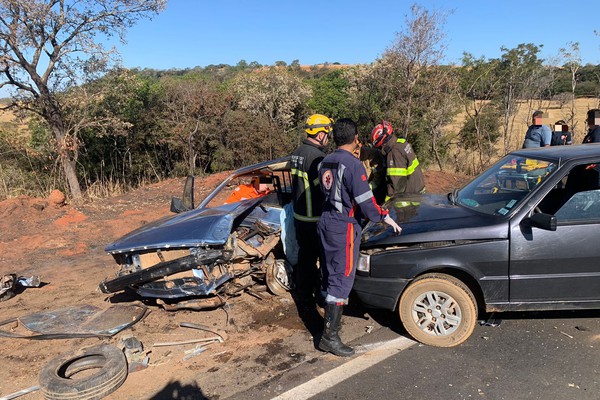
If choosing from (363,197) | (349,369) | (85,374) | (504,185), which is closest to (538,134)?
(504,185)

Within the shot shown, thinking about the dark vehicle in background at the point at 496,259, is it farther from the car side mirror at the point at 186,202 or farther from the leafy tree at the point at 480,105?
the leafy tree at the point at 480,105

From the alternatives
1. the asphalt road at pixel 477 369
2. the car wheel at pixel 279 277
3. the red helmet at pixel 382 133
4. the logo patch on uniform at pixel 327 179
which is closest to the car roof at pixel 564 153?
the asphalt road at pixel 477 369

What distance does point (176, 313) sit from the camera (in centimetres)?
467

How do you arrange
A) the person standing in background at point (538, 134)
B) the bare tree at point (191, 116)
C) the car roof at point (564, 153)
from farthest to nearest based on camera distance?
1. the bare tree at point (191, 116)
2. the person standing in background at point (538, 134)
3. the car roof at point (564, 153)

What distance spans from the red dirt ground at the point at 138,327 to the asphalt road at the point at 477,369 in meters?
0.40

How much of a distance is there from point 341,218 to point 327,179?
1.15 feet

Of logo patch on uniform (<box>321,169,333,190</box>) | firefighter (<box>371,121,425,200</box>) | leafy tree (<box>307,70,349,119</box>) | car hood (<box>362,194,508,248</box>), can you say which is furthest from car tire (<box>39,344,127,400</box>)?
leafy tree (<box>307,70,349,119</box>)

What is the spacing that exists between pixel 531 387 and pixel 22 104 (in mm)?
13347

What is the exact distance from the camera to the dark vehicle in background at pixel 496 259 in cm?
352

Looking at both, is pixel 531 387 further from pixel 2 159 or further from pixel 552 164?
pixel 2 159

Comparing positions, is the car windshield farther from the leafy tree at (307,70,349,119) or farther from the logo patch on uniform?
the leafy tree at (307,70,349,119)

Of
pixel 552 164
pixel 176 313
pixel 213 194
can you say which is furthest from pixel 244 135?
pixel 552 164

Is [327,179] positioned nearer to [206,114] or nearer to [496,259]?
[496,259]

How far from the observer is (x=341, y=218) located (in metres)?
3.59
